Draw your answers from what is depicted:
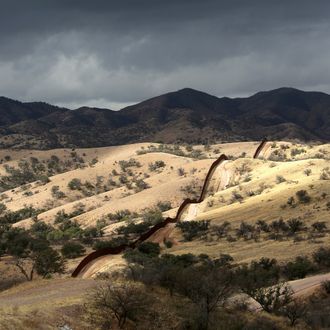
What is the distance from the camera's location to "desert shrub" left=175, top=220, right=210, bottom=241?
52.8 metres

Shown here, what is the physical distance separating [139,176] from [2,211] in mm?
24926

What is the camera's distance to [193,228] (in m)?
54.3

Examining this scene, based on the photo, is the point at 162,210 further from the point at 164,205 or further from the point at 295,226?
the point at 295,226

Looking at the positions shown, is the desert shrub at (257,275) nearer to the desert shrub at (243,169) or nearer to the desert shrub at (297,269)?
the desert shrub at (297,269)

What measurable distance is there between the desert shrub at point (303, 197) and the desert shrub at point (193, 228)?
10.3 m

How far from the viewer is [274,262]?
39062 millimetres

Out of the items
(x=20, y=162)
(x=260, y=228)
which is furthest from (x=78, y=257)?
(x=20, y=162)

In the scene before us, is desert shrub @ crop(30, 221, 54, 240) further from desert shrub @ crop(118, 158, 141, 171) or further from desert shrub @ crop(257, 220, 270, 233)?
desert shrub @ crop(118, 158, 141, 171)

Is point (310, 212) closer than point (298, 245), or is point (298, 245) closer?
point (298, 245)

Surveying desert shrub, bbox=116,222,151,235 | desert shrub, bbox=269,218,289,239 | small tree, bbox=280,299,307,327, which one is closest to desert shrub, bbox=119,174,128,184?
desert shrub, bbox=116,222,151,235

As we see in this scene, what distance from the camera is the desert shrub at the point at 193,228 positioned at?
5284cm

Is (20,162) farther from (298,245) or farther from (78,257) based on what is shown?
(298,245)

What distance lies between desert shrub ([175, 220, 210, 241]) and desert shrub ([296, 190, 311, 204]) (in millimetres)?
10296

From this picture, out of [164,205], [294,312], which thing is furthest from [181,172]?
[294,312]
